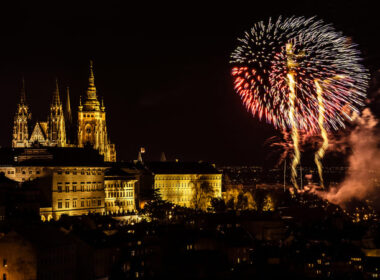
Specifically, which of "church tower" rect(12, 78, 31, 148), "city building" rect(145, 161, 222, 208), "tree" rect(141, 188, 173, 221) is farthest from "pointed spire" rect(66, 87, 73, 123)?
"tree" rect(141, 188, 173, 221)

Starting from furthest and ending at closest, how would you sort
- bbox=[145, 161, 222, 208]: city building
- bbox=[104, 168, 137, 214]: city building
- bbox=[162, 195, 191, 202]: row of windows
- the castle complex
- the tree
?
bbox=[162, 195, 191, 202]: row of windows < bbox=[145, 161, 222, 208]: city building < bbox=[104, 168, 137, 214]: city building < the tree < the castle complex

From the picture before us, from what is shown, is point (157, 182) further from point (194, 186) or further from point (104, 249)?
point (104, 249)

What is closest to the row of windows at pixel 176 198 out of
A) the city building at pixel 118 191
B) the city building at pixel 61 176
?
the city building at pixel 118 191

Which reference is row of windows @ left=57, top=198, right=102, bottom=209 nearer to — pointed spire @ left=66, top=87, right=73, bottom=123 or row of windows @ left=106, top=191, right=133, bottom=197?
row of windows @ left=106, top=191, right=133, bottom=197

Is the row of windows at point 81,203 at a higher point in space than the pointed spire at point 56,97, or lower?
lower

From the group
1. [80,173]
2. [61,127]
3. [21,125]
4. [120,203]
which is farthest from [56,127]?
[80,173]

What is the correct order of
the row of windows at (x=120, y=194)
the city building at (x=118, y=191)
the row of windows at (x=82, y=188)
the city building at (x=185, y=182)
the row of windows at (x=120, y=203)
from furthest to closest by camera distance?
1. the city building at (x=185, y=182)
2. the row of windows at (x=120, y=194)
3. the city building at (x=118, y=191)
4. the row of windows at (x=120, y=203)
5. the row of windows at (x=82, y=188)

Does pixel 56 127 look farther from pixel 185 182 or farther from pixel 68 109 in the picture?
pixel 185 182

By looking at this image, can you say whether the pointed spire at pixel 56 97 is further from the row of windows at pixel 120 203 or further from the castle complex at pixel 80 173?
the row of windows at pixel 120 203
